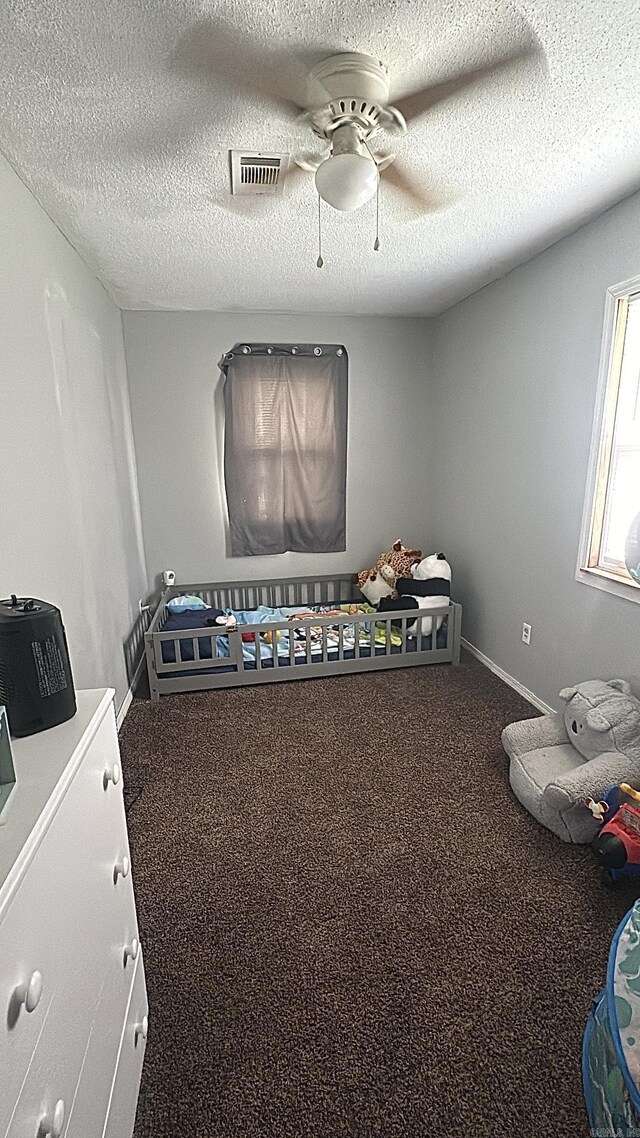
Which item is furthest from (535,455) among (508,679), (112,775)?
(112,775)

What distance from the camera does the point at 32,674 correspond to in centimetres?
94

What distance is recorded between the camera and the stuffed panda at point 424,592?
10.7 feet

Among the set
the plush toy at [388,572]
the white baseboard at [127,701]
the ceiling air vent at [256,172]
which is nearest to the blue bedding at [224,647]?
the white baseboard at [127,701]

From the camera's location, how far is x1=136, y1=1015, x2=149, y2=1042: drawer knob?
118 centimetres

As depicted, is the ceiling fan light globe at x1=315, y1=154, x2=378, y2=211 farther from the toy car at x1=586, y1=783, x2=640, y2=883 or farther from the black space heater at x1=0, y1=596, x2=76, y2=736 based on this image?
the toy car at x1=586, y1=783, x2=640, y2=883

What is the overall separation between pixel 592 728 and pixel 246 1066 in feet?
4.85

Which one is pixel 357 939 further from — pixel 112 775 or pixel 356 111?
pixel 356 111

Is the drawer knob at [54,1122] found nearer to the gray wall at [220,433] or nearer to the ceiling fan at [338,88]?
the ceiling fan at [338,88]

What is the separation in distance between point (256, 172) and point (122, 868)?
6.65 ft

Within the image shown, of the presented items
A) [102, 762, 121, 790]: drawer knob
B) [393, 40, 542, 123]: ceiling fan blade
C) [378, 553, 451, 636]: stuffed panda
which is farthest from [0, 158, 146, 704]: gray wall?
[378, 553, 451, 636]: stuffed panda

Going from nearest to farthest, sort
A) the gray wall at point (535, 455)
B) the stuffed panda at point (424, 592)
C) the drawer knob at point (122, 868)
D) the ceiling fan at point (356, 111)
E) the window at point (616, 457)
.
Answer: the drawer knob at point (122, 868) < the ceiling fan at point (356, 111) < the window at point (616, 457) < the gray wall at point (535, 455) < the stuffed panda at point (424, 592)

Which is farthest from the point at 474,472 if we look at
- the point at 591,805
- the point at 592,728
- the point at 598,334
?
the point at 591,805

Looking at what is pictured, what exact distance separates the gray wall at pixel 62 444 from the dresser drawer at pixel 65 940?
0.78 meters

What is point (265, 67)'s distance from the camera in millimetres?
1273
